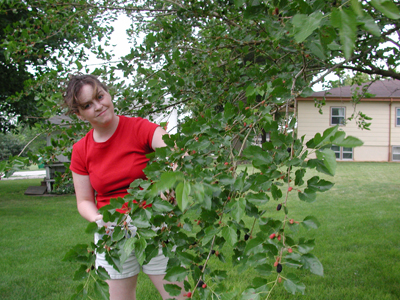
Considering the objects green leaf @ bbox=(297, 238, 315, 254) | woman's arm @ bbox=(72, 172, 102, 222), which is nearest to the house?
woman's arm @ bbox=(72, 172, 102, 222)

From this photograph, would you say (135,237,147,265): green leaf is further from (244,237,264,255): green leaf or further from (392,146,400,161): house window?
(392,146,400,161): house window

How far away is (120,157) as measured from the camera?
6.27 feet

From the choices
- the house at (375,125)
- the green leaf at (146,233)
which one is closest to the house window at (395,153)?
the house at (375,125)

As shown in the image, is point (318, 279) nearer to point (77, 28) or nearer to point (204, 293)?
point (204, 293)

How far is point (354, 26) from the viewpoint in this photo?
597 mm

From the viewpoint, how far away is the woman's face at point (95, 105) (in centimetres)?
180

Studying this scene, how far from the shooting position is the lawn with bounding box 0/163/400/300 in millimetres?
3418

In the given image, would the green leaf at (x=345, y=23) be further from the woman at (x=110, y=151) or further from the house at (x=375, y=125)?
the house at (x=375, y=125)

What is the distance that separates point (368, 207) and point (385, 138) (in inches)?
525

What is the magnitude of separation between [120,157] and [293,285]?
1.26m

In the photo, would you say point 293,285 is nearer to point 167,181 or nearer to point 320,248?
point 167,181

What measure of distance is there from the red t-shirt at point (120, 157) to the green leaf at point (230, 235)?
3.14 feet

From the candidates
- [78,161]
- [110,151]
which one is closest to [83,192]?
[78,161]

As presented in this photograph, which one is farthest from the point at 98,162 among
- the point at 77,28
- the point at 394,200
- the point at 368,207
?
the point at 394,200
